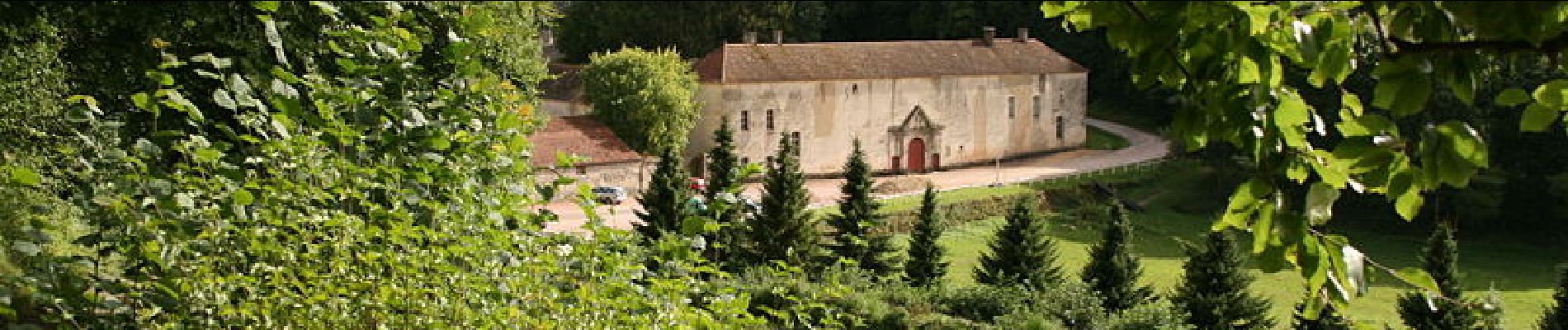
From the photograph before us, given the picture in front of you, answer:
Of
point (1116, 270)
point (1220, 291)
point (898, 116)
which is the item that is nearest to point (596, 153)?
point (898, 116)

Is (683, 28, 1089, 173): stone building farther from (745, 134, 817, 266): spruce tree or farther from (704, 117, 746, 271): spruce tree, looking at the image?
(745, 134, 817, 266): spruce tree

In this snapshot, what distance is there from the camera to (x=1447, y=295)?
70.2ft

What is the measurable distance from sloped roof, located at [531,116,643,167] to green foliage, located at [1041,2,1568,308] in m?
37.8

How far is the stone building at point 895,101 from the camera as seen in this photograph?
4753 centimetres

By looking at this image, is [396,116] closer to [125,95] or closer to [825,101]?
[125,95]

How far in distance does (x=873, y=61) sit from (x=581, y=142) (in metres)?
12.4

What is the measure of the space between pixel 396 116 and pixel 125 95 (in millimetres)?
9949

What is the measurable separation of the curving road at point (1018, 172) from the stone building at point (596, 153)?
3.16 feet

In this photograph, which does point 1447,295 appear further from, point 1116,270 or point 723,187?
point 723,187

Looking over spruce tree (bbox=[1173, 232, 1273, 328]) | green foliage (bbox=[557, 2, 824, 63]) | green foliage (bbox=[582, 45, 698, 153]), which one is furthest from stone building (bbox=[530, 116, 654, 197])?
spruce tree (bbox=[1173, 232, 1273, 328])

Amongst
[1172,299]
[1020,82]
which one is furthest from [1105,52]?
[1172,299]

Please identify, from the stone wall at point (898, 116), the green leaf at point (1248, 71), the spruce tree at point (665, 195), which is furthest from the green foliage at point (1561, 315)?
the stone wall at point (898, 116)

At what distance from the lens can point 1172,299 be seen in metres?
23.5

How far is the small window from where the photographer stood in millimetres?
53250
